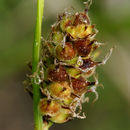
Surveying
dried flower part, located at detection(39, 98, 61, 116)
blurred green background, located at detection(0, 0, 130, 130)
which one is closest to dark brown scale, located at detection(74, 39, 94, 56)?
dried flower part, located at detection(39, 98, 61, 116)

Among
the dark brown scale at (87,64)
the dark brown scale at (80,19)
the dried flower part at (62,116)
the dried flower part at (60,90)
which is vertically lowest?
the dried flower part at (62,116)

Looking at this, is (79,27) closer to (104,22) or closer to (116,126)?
(104,22)

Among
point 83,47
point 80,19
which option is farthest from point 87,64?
point 80,19

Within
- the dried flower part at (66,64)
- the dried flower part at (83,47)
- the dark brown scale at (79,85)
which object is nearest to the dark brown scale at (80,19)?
the dried flower part at (66,64)

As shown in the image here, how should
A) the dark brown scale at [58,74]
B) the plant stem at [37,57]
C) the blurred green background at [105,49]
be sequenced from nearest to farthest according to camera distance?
the plant stem at [37,57] → the dark brown scale at [58,74] → the blurred green background at [105,49]

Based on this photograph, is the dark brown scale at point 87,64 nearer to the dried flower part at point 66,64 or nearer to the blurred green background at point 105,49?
the dried flower part at point 66,64

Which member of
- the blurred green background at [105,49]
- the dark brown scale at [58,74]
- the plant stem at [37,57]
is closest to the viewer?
the plant stem at [37,57]

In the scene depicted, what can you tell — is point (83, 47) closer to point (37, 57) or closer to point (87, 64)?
point (87, 64)
